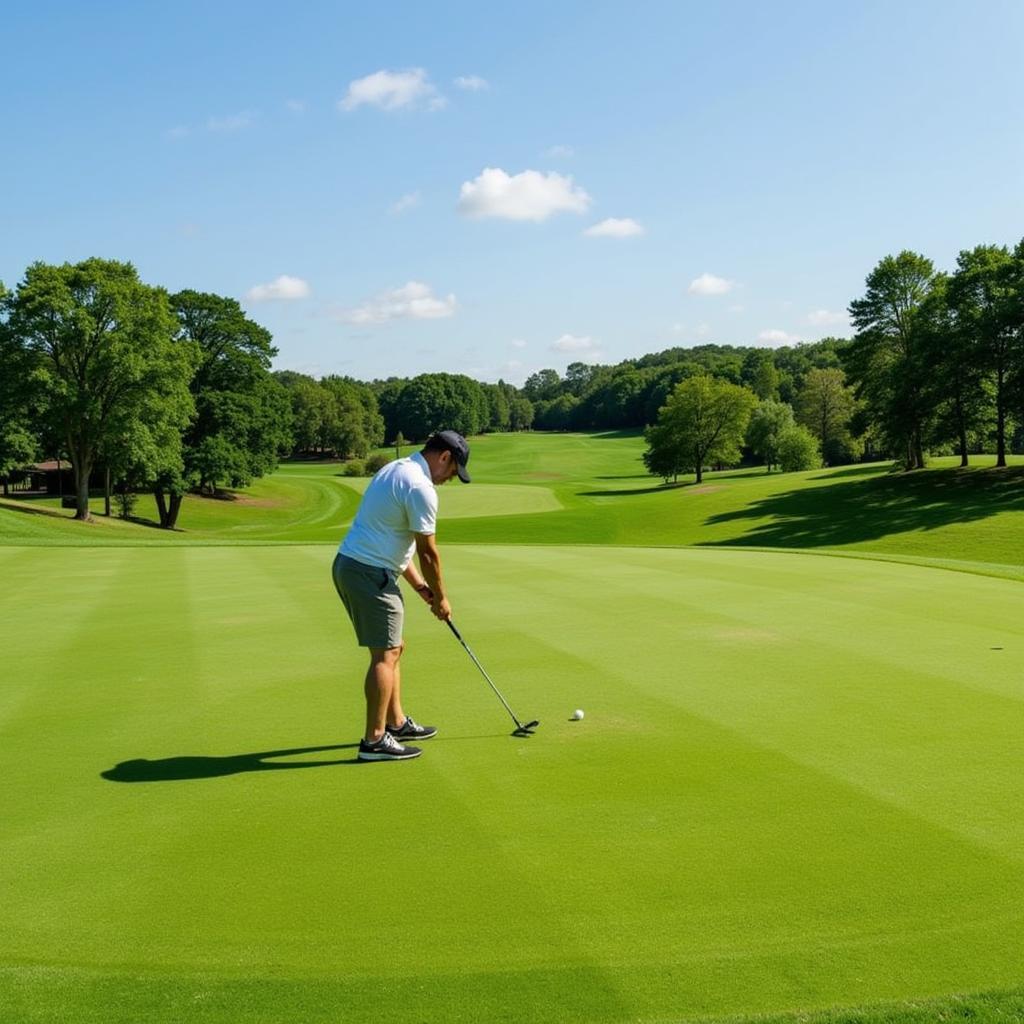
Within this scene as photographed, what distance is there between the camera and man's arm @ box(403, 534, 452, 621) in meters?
6.40

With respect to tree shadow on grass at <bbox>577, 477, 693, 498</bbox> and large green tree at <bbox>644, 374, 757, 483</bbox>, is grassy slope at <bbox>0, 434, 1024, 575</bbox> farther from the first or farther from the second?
large green tree at <bbox>644, 374, 757, 483</bbox>

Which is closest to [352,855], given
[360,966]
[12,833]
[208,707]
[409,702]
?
[360,966]

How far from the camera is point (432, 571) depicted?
259 inches

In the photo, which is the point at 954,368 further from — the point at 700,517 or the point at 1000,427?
the point at 700,517

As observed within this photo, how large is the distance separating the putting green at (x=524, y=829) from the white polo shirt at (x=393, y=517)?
1368 mm

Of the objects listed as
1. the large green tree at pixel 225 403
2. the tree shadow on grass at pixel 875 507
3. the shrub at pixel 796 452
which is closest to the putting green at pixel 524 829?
the tree shadow on grass at pixel 875 507

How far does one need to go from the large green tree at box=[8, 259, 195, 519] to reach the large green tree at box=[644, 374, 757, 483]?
139ft

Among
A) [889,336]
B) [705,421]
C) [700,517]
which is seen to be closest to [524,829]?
[700,517]

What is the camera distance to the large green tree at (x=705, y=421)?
76.2 metres

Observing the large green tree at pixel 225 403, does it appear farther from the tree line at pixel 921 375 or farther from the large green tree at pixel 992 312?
the large green tree at pixel 992 312

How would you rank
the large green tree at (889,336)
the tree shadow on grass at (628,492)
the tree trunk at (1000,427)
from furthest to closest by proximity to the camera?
the tree shadow on grass at (628,492)
the large green tree at (889,336)
the tree trunk at (1000,427)

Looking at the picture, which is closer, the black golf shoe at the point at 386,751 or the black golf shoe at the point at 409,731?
the black golf shoe at the point at 386,751

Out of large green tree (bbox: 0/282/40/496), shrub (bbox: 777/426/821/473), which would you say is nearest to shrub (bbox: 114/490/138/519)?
large green tree (bbox: 0/282/40/496)

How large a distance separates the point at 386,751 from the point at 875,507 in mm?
43529
